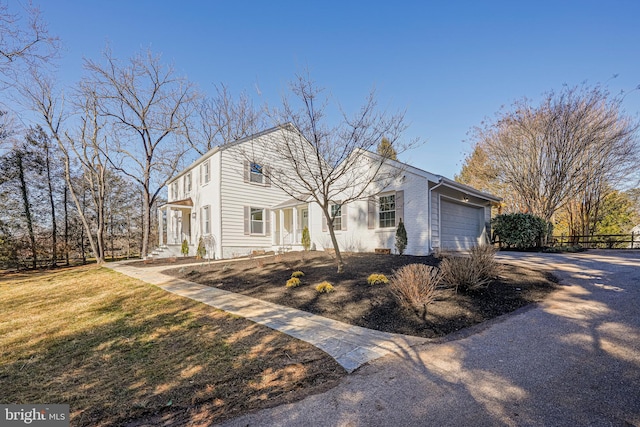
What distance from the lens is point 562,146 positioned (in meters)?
14.9

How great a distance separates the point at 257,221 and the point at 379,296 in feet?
38.8

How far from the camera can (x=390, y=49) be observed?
10734 millimetres

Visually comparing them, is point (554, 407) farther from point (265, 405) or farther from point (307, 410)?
point (265, 405)

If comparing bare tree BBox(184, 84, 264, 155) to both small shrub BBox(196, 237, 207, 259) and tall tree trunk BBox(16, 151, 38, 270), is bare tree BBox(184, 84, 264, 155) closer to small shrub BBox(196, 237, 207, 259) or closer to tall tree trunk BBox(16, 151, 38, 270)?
tall tree trunk BBox(16, 151, 38, 270)

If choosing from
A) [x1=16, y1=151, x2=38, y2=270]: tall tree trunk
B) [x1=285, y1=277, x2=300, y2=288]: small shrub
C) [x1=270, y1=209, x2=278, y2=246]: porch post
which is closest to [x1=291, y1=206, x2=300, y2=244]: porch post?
[x1=270, y1=209, x2=278, y2=246]: porch post

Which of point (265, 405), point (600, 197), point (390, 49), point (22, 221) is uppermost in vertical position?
point (390, 49)

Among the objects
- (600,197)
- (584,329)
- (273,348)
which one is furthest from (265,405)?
(600,197)

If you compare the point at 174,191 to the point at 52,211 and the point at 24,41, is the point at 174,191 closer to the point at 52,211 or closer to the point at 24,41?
the point at 52,211

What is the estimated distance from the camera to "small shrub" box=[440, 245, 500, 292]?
18.7ft

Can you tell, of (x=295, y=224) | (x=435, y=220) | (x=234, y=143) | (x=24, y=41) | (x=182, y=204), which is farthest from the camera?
(x=182, y=204)

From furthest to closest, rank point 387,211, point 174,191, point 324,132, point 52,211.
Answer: point 174,191 → point 52,211 → point 387,211 → point 324,132

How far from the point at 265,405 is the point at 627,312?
221 inches

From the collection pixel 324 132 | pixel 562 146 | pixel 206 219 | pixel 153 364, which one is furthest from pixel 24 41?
pixel 562 146

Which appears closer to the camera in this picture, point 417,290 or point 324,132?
point 417,290
